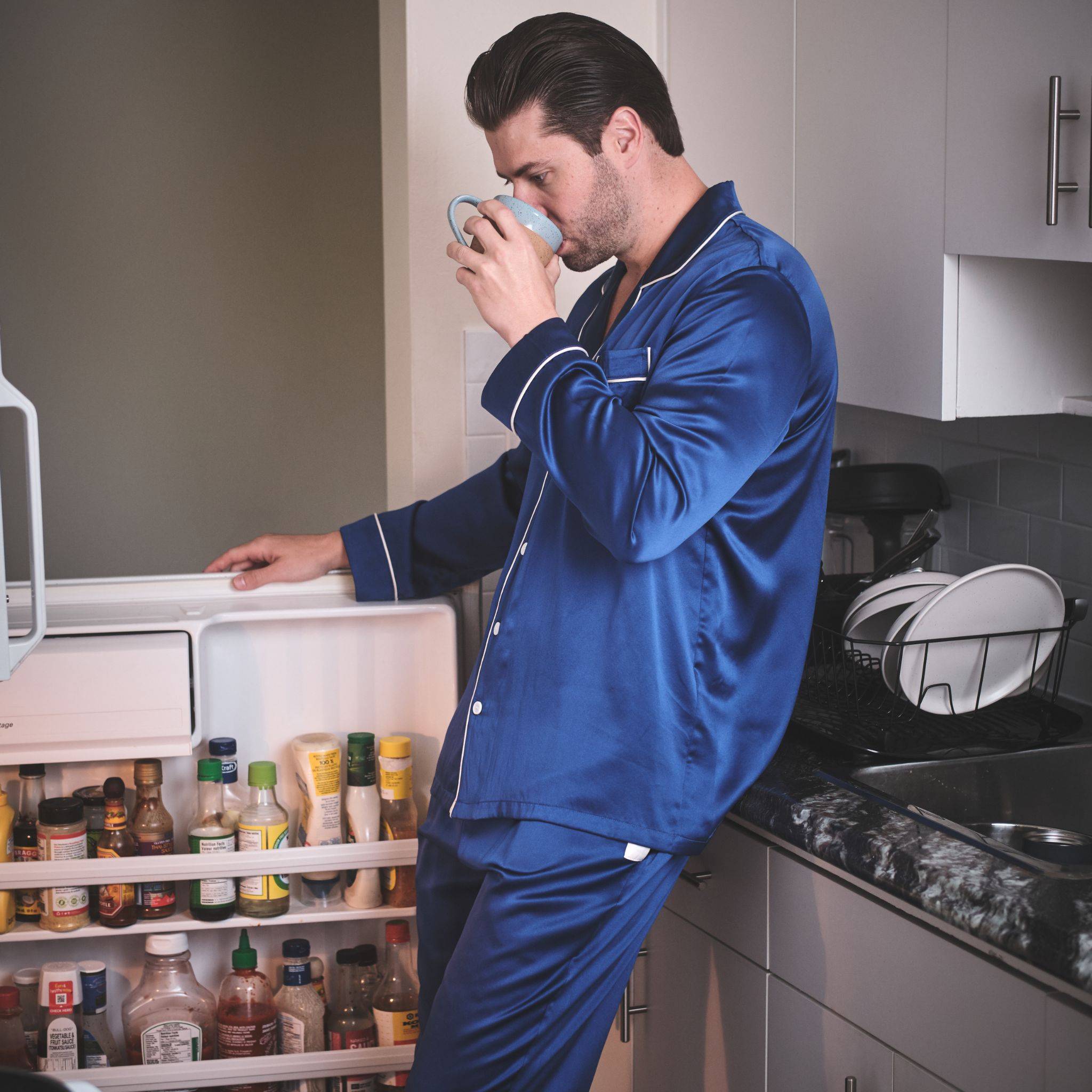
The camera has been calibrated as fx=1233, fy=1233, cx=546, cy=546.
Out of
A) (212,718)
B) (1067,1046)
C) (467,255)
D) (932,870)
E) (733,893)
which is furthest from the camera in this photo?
(212,718)

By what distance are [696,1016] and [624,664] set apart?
585 mm

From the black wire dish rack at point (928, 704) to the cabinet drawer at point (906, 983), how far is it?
0.21m

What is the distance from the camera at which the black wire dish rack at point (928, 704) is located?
143 cm

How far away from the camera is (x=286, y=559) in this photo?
1.64 meters

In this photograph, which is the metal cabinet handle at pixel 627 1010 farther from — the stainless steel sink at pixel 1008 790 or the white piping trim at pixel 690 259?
the white piping trim at pixel 690 259

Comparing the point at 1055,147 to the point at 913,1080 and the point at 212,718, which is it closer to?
the point at 913,1080

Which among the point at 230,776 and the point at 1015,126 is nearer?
the point at 1015,126

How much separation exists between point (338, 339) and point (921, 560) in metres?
2.02

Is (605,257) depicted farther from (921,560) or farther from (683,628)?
(921,560)

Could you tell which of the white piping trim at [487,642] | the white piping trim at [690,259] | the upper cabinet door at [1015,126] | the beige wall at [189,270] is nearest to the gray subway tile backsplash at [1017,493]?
the upper cabinet door at [1015,126]

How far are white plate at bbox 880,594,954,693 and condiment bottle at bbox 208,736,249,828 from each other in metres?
0.82

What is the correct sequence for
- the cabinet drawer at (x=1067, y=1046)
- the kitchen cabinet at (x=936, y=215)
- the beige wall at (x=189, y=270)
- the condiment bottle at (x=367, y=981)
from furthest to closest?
1. the beige wall at (x=189, y=270)
2. the condiment bottle at (x=367, y=981)
3. the kitchen cabinet at (x=936, y=215)
4. the cabinet drawer at (x=1067, y=1046)

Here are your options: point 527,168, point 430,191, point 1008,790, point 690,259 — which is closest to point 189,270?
point 430,191

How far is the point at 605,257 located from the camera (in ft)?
4.32
